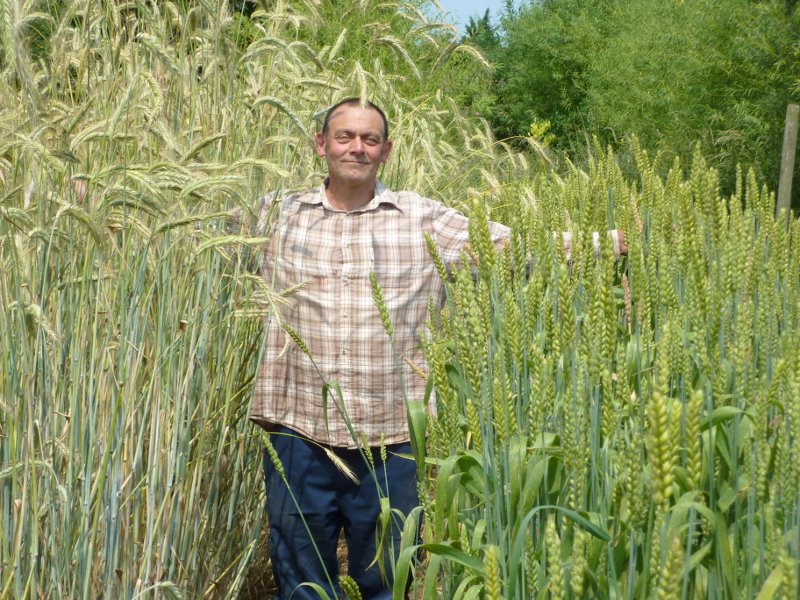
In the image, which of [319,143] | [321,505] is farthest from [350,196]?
[321,505]

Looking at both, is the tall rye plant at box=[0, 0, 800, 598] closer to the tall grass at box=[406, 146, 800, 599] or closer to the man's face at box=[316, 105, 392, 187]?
the tall grass at box=[406, 146, 800, 599]

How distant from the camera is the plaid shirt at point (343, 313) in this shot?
8.55ft

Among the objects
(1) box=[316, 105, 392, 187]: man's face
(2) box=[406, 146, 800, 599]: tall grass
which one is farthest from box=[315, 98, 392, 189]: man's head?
(2) box=[406, 146, 800, 599]: tall grass

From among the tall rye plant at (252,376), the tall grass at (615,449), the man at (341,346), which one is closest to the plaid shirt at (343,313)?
the man at (341,346)

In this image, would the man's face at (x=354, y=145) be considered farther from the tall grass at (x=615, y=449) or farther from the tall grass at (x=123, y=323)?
the tall grass at (x=615, y=449)

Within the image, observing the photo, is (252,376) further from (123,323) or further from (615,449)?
(615,449)

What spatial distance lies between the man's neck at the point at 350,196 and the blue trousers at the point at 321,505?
0.58 m

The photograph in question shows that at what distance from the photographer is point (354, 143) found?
262 cm

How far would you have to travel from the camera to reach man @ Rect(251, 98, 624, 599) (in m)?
2.61

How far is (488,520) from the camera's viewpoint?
1540mm

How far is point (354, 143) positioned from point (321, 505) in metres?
0.90

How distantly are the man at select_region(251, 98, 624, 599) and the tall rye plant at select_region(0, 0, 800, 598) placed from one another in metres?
0.11

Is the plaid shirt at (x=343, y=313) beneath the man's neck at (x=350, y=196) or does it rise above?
beneath

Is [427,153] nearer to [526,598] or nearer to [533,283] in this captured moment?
[533,283]
